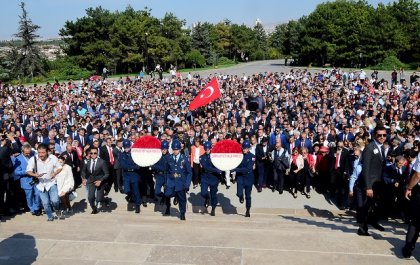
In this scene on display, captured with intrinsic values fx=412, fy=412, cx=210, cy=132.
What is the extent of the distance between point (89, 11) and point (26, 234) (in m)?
64.4

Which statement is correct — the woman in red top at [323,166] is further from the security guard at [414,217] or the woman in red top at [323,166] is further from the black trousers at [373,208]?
the security guard at [414,217]

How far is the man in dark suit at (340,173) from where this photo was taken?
9955 millimetres

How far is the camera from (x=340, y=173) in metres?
10.1

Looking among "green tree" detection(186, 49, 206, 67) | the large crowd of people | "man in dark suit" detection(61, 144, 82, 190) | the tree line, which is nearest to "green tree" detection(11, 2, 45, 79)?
the tree line

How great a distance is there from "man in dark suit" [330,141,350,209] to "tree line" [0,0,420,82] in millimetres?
50338

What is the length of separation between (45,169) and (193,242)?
3729 mm

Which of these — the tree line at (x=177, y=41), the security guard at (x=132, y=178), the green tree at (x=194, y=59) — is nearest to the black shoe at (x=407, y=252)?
the security guard at (x=132, y=178)

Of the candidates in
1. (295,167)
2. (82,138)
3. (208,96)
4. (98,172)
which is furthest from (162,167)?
(208,96)

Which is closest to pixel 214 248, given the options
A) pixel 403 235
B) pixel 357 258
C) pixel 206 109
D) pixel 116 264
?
pixel 116 264

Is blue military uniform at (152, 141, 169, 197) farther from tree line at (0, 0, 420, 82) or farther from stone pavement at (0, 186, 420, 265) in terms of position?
tree line at (0, 0, 420, 82)

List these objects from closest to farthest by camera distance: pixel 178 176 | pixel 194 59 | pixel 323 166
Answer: pixel 178 176 < pixel 323 166 < pixel 194 59

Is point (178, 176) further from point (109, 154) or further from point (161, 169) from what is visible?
point (109, 154)

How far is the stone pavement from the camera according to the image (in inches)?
227

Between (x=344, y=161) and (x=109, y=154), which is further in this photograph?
(x=109, y=154)
